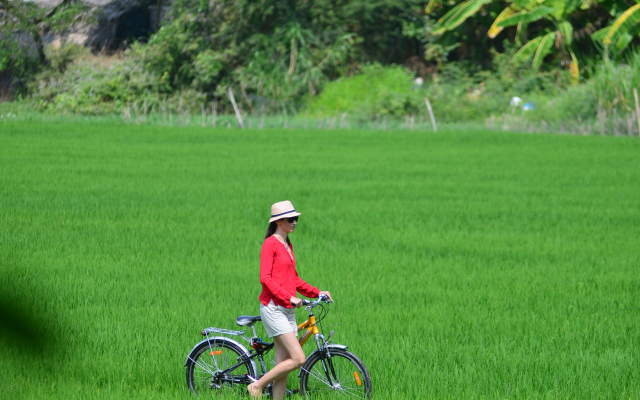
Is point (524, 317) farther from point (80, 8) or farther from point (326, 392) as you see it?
point (80, 8)

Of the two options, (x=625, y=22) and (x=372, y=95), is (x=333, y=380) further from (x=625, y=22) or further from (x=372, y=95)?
(x=372, y=95)

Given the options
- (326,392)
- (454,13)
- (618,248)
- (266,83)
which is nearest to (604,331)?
(326,392)

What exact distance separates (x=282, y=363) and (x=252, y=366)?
0.26m

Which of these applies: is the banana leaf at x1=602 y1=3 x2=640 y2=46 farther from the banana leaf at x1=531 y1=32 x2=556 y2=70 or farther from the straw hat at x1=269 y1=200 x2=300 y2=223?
the straw hat at x1=269 y1=200 x2=300 y2=223

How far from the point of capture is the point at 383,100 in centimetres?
2878

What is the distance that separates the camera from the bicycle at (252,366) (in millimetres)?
3883

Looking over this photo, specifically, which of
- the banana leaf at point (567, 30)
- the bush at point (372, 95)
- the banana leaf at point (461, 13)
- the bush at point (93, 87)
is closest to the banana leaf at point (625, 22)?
the banana leaf at point (567, 30)

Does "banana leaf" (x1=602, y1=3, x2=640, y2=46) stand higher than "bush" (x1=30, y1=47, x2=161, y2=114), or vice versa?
"banana leaf" (x1=602, y1=3, x2=640, y2=46)

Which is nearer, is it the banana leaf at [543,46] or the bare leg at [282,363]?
the bare leg at [282,363]

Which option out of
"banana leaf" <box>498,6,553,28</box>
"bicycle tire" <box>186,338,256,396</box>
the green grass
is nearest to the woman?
"bicycle tire" <box>186,338,256,396</box>

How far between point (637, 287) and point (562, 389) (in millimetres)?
3726

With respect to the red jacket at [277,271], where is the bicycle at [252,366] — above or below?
below

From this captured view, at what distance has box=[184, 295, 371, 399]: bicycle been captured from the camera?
3883 mm

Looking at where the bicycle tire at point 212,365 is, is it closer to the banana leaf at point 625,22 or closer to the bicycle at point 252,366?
the bicycle at point 252,366
